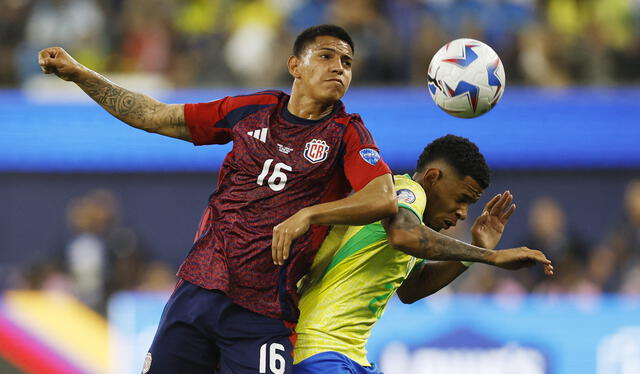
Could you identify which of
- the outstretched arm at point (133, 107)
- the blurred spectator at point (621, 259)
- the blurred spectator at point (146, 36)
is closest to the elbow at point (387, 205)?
the outstretched arm at point (133, 107)

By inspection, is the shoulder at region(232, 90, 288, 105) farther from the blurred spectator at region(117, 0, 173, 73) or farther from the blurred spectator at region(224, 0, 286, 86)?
the blurred spectator at region(117, 0, 173, 73)

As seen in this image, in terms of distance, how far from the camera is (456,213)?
5.95 m

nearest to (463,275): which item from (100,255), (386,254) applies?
(100,255)

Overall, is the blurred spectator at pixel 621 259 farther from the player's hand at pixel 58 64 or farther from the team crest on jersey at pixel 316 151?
the player's hand at pixel 58 64

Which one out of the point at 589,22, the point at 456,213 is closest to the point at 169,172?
the point at 589,22

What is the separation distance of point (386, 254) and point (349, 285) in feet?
0.89

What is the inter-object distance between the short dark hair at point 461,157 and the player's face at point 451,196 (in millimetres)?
41

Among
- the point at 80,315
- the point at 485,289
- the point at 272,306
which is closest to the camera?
the point at 272,306

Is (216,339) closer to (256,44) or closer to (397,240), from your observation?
(397,240)

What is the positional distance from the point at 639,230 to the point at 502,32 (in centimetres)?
346

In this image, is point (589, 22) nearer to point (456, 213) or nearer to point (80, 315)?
point (80, 315)

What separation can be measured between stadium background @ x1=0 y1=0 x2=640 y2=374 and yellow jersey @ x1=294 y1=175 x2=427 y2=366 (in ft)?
20.0

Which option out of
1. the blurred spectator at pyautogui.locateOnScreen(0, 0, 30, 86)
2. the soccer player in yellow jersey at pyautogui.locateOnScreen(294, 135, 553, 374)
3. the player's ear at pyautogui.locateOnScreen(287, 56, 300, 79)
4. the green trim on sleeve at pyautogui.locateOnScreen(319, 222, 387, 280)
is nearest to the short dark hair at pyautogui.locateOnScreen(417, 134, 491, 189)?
the soccer player in yellow jersey at pyautogui.locateOnScreen(294, 135, 553, 374)

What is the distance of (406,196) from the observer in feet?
18.5
